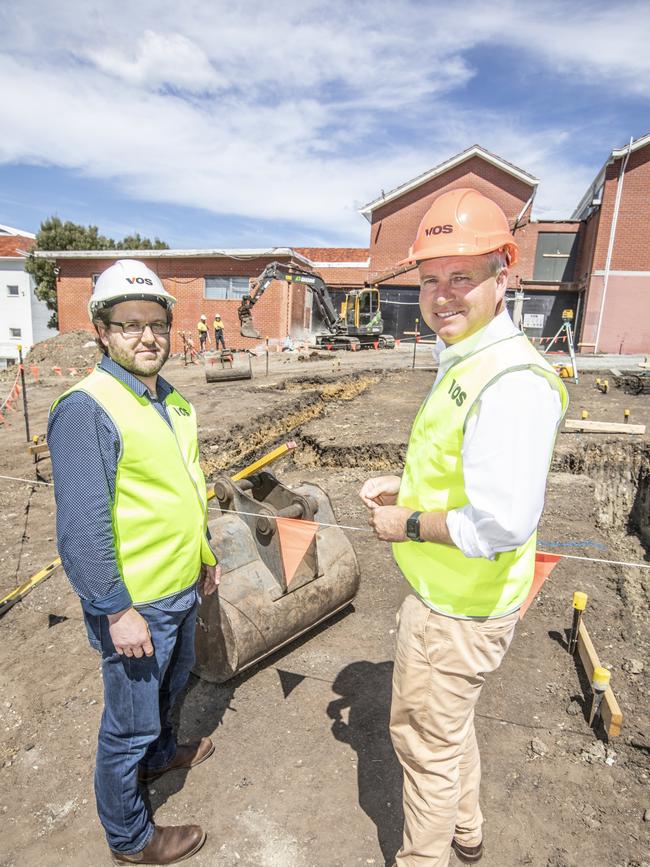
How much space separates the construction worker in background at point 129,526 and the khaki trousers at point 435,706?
96cm

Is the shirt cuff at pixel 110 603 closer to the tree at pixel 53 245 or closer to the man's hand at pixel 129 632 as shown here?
the man's hand at pixel 129 632

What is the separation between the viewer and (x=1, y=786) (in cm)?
257

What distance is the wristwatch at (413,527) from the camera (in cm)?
173

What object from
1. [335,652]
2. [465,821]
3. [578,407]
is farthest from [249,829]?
[578,407]

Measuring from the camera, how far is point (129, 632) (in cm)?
190

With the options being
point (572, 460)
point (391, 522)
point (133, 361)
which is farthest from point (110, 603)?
point (572, 460)

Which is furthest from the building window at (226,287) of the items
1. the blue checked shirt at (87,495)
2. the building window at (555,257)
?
the blue checked shirt at (87,495)

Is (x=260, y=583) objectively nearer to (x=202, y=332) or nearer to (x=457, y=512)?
(x=457, y=512)

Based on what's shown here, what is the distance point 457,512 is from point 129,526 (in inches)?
47.1

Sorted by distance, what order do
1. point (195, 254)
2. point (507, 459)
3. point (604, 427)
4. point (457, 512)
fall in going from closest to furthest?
point (507, 459), point (457, 512), point (604, 427), point (195, 254)

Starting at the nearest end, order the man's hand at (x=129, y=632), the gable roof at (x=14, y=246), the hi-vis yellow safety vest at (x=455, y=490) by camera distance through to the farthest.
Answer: the hi-vis yellow safety vest at (x=455, y=490) < the man's hand at (x=129, y=632) < the gable roof at (x=14, y=246)

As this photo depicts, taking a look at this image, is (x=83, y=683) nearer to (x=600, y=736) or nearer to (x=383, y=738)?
(x=383, y=738)

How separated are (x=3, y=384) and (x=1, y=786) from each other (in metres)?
16.4

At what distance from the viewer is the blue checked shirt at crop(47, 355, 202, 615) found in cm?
179
